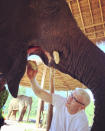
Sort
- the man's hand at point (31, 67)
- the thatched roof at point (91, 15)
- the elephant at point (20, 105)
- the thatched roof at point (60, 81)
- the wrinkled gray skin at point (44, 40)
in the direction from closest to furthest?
the wrinkled gray skin at point (44, 40) < the man's hand at point (31, 67) < the thatched roof at point (91, 15) < the thatched roof at point (60, 81) < the elephant at point (20, 105)

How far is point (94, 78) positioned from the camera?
0.76 meters

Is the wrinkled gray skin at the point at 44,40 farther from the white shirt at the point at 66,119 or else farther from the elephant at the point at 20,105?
the elephant at the point at 20,105

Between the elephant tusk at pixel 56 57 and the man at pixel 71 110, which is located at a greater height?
the elephant tusk at pixel 56 57

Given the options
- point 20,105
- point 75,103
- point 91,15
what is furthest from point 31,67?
point 20,105

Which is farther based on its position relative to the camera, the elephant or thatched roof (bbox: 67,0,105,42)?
the elephant

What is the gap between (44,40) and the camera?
0.91 metres

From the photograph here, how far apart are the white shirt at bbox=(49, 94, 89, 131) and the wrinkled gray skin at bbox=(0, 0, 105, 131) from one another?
770mm

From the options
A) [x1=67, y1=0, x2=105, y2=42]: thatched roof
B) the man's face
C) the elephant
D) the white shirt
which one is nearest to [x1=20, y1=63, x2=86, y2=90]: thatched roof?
the elephant

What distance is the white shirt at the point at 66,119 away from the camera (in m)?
1.50

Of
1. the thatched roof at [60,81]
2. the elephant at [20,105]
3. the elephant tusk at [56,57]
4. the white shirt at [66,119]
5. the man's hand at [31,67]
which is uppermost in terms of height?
the elephant tusk at [56,57]

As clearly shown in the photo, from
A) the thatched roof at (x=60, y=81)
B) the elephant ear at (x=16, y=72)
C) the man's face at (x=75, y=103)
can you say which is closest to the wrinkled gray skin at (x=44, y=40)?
the elephant ear at (x=16, y=72)

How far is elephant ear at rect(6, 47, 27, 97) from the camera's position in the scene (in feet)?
2.85

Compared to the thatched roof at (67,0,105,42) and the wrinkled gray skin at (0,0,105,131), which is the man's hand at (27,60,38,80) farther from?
the thatched roof at (67,0,105,42)

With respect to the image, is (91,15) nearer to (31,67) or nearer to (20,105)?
(31,67)
